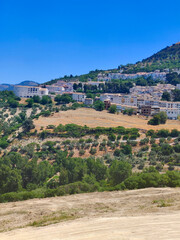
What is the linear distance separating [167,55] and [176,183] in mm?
172171

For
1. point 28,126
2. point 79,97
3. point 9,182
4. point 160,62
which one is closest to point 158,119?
point 28,126

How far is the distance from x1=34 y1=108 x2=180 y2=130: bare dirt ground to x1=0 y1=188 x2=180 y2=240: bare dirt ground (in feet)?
147

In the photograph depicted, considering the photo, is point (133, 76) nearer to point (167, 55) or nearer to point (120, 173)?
point (167, 55)

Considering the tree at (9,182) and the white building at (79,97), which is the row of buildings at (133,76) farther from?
the tree at (9,182)

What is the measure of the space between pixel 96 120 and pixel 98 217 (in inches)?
2135

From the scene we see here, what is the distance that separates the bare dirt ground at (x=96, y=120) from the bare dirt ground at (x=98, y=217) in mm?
44800

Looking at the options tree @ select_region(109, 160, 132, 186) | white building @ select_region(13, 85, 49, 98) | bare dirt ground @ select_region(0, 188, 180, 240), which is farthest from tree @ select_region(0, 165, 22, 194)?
white building @ select_region(13, 85, 49, 98)

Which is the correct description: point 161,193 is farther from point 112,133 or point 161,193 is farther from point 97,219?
point 112,133

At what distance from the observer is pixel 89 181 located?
27.6 meters

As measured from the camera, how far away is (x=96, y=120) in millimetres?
69500

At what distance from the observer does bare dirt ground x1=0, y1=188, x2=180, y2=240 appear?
1292cm

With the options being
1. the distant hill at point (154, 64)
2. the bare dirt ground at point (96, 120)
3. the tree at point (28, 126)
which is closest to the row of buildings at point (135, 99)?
the bare dirt ground at point (96, 120)

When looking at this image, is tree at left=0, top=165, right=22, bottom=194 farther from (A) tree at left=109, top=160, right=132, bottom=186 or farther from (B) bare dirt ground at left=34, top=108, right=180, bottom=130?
(B) bare dirt ground at left=34, top=108, right=180, bottom=130

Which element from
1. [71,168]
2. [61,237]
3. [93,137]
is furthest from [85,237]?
[93,137]
